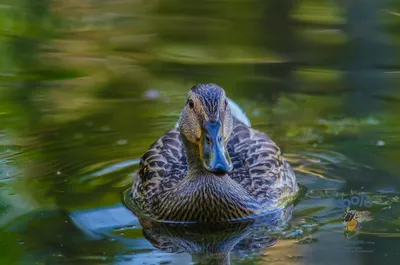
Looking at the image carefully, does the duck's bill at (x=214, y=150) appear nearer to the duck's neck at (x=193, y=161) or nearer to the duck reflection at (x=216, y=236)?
the duck's neck at (x=193, y=161)

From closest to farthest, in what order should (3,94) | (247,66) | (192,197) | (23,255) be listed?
(23,255) → (192,197) → (3,94) → (247,66)

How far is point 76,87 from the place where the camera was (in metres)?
12.1

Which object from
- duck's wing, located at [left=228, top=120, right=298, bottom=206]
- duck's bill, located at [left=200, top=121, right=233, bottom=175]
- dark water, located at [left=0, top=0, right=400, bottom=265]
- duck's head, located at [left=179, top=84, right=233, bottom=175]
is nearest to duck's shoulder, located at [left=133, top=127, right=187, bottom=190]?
dark water, located at [left=0, top=0, right=400, bottom=265]

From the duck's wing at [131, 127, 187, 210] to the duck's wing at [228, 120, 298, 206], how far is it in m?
0.45

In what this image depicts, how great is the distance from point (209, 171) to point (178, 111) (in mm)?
3679

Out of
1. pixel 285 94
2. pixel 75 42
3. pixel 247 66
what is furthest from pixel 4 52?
pixel 285 94

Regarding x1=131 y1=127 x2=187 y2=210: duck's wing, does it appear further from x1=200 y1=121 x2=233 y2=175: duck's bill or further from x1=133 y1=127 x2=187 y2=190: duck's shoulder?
x1=200 y1=121 x2=233 y2=175: duck's bill

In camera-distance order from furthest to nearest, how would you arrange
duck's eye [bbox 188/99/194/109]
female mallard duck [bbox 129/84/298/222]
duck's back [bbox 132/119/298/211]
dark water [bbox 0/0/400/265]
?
duck's back [bbox 132/119/298/211] < duck's eye [bbox 188/99/194/109] < female mallard duck [bbox 129/84/298/222] < dark water [bbox 0/0/400/265]

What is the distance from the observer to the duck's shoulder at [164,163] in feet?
28.4

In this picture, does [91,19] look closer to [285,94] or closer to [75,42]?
[75,42]

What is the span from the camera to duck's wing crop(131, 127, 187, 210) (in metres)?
8.60

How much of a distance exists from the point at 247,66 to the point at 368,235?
562 cm

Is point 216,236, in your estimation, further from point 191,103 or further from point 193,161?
point 191,103

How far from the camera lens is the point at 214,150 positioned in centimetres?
754
